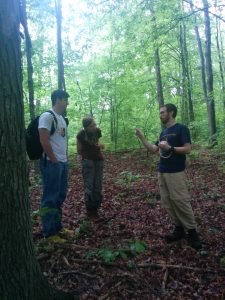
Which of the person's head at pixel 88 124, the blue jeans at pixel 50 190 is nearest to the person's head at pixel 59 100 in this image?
the blue jeans at pixel 50 190

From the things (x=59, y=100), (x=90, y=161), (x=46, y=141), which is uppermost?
(x=59, y=100)

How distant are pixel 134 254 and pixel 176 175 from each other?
1.35 meters

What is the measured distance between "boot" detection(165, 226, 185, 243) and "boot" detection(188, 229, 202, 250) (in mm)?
196

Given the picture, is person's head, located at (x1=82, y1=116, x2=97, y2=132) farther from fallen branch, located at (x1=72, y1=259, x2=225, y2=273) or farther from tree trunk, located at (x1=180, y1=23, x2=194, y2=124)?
tree trunk, located at (x1=180, y1=23, x2=194, y2=124)

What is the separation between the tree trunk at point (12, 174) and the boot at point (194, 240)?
267 centimetres

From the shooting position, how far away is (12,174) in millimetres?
2676

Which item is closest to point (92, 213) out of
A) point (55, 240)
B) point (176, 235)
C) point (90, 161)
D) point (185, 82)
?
point (90, 161)

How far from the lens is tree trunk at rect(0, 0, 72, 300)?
257 centimetres

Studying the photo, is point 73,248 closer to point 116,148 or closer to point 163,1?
point 163,1

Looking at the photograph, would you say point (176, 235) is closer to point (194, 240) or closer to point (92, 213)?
point (194, 240)

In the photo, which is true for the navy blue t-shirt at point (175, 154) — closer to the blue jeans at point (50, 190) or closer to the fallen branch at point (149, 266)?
the fallen branch at point (149, 266)

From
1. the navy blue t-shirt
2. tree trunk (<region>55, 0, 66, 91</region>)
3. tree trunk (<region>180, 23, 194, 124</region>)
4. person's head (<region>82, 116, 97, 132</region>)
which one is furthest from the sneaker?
tree trunk (<region>180, 23, 194, 124</region>)

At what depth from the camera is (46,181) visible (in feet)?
15.6

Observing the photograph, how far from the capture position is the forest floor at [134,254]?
3.66 m
